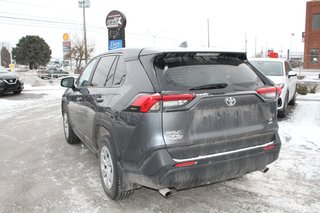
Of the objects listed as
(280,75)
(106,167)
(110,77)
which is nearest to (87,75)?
(110,77)

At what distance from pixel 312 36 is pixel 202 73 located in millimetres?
44379

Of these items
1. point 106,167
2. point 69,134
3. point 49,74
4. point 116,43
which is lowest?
point 69,134

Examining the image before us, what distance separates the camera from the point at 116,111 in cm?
338

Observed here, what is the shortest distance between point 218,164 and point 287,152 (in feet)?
9.43

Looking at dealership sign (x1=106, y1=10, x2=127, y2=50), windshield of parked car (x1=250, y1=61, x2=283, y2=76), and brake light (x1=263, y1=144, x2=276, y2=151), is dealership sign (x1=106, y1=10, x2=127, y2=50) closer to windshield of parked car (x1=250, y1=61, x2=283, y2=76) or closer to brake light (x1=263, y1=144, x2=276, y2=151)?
windshield of parked car (x1=250, y1=61, x2=283, y2=76)

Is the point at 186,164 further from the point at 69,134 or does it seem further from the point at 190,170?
the point at 69,134

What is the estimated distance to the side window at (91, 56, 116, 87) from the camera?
13.5ft

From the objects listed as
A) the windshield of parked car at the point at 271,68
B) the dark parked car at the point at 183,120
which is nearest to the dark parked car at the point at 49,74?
the windshield of parked car at the point at 271,68

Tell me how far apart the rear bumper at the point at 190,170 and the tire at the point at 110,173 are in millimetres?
237

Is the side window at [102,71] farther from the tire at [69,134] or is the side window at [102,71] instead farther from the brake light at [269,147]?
the brake light at [269,147]

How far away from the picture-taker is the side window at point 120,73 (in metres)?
3.56

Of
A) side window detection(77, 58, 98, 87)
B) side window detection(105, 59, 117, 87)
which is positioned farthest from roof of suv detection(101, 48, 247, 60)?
side window detection(77, 58, 98, 87)

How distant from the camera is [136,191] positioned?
156 inches

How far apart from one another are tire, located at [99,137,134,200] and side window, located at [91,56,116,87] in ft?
2.91
